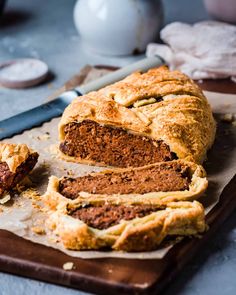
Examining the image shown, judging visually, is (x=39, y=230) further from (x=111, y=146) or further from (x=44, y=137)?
(x=44, y=137)

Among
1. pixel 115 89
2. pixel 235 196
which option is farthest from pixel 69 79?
pixel 235 196

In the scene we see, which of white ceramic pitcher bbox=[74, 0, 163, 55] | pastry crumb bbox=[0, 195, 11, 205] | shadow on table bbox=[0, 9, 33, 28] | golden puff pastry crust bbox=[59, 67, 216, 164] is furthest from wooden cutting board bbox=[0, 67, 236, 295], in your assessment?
shadow on table bbox=[0, 9, 33, 28]

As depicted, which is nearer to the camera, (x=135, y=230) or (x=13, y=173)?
(x=135, y=230)

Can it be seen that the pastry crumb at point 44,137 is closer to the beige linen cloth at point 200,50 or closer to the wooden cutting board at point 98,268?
the wooden cutting board at point 98,268

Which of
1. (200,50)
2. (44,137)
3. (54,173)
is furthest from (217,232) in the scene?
(200,50)

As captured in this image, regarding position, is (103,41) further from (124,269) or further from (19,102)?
(124,269)

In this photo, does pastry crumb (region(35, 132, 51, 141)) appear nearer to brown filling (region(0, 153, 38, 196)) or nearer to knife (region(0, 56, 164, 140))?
knife (region(0, 56, 164, 140))

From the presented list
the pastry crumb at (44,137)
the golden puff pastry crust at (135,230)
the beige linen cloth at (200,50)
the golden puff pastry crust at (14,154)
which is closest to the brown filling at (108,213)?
the golden puff pastry crust at (135,230)
